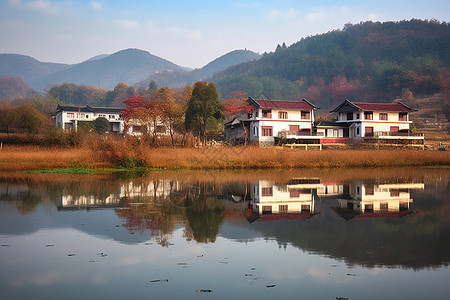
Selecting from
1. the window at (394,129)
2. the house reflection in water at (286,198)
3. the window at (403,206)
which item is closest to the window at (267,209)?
the house reflection in water at (286,198)

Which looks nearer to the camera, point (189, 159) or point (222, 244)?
point (222, 244)

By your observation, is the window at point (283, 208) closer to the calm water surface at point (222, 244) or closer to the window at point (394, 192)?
the calm water surface at point (222, 244)

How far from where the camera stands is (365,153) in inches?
1291

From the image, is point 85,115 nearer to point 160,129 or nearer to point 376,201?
point 160,129

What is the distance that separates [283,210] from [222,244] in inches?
171

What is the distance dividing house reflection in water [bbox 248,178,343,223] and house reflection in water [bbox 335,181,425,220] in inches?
37.9

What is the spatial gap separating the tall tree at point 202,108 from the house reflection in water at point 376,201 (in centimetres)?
2771

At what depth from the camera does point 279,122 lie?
174 feet

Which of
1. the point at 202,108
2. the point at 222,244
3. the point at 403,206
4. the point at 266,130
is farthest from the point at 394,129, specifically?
the point at 222,244

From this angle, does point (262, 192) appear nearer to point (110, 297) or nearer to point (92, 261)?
point (92, 261)

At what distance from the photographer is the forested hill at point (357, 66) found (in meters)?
115

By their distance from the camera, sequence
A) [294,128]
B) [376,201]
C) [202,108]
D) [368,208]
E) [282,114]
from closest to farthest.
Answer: [368,208]
[376,201]
[202,108]
[282,114]
[294,128]

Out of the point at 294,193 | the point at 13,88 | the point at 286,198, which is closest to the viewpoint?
the point at 286,198

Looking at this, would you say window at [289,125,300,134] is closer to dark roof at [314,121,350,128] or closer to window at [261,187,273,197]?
dark roof at [314,121,350,128]
